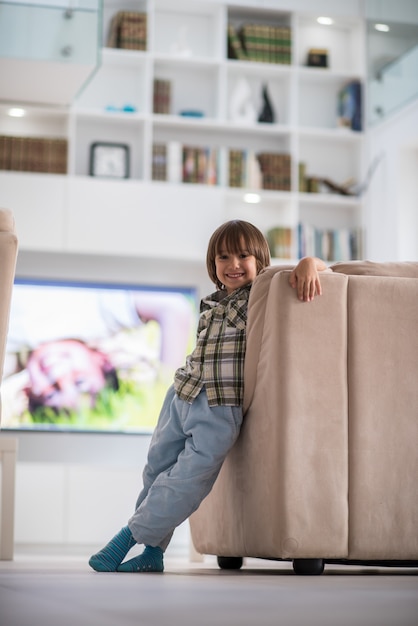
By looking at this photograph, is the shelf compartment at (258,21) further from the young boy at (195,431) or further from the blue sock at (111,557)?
the blue sock at (111,557)

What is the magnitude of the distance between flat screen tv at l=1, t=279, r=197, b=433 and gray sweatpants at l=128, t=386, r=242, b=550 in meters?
3.25

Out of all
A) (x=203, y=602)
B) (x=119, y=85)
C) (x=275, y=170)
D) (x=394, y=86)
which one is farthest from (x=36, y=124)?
(x=203, y=602)

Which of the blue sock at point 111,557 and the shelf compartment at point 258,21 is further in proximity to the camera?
the shelf compartment at point 258,21

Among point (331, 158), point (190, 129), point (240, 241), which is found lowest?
point (240, 241)

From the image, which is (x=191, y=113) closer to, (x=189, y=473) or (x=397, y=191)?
(x=397, y=191)

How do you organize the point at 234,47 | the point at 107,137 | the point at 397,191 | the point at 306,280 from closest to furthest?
the point at 306,280 → the point at 397,191 → the point at 107,137 → the point at 234,47

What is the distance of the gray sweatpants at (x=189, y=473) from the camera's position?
2.31 meters

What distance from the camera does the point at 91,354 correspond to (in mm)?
5641

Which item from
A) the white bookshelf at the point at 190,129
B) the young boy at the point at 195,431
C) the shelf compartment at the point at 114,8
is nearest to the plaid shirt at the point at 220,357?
the young boy at the point at 195,431

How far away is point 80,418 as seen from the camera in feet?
18.3

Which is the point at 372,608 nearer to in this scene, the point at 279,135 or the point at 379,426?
the point at 379,426

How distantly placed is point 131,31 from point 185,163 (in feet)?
2.78

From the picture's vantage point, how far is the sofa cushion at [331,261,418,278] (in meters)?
2.42

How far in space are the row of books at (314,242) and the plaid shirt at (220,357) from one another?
3432mm
